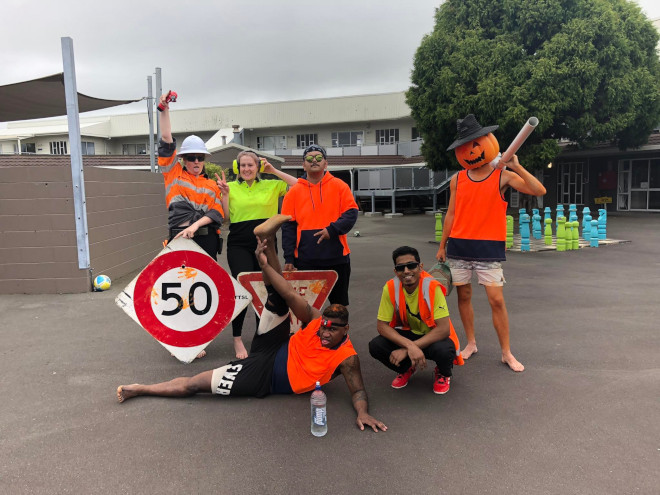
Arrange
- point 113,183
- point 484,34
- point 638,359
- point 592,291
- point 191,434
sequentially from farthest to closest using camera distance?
point 484,34
point 113,183
point 592,291
point 638,359
point 191,434

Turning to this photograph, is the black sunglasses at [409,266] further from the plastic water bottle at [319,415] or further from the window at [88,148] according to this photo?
the window at [88,148]

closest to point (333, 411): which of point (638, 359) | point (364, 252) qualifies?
point (638, 359)

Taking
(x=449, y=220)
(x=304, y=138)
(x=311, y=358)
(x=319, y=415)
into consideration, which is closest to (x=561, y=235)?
(x=449, y=220)

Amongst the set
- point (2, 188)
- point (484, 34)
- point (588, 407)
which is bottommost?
point (588, 407)

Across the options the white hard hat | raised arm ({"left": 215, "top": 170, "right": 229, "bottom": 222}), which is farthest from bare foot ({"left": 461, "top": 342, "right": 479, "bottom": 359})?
the white hard hat

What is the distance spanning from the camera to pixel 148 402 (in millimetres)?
3600

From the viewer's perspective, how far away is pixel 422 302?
3625mm

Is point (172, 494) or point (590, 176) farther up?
point (590, 176)

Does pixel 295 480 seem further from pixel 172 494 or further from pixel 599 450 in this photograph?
pixel 599 450

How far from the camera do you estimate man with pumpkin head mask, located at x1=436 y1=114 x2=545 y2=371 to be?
4.01 m

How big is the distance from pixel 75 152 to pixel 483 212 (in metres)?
5.77

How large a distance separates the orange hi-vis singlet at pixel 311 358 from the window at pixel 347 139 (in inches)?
1301

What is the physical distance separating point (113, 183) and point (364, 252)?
19.4 ft

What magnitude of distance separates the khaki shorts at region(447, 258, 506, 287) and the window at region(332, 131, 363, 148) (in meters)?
32.2
